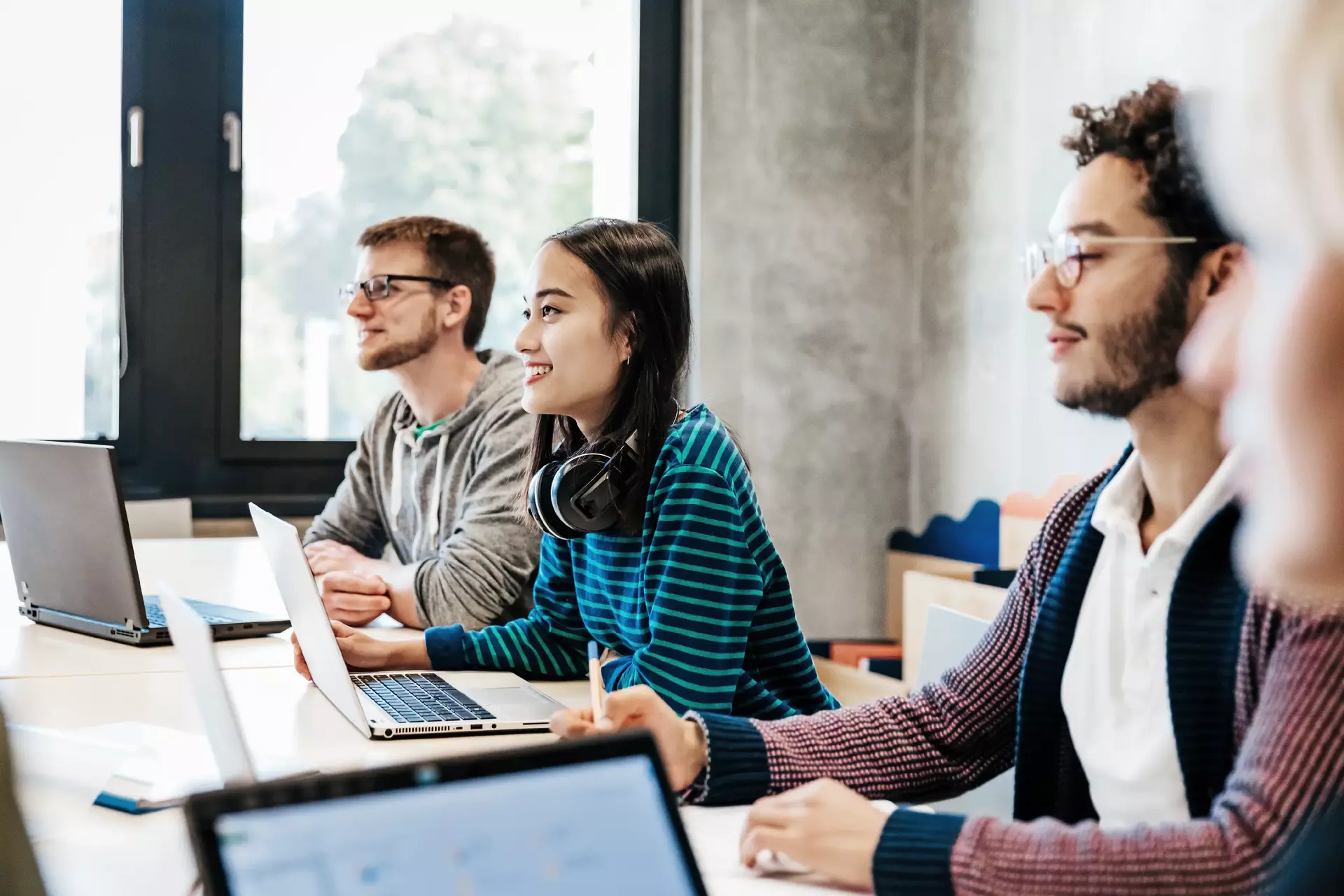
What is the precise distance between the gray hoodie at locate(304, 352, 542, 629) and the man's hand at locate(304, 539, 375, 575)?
0.13 meters

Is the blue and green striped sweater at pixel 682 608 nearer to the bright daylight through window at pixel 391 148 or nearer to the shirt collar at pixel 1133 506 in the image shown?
the shirt collar at pixel 1133 506

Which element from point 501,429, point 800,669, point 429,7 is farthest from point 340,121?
point 800,669

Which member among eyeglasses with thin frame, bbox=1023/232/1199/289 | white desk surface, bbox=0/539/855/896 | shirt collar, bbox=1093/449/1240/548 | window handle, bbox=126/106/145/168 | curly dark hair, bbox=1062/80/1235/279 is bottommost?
white desk surface, bbox=0/539/855/896

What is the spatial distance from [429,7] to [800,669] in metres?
2.65

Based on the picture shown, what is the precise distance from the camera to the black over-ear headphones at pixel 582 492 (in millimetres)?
1608

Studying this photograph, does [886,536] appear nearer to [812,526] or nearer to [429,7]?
[812,526]

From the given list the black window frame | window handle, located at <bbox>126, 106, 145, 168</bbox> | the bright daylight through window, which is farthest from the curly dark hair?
window handle, located at <bbox>126, 106, 145, 168</bbox>

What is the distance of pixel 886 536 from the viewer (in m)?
3.76

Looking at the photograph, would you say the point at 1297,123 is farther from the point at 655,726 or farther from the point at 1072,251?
the point at 655,726

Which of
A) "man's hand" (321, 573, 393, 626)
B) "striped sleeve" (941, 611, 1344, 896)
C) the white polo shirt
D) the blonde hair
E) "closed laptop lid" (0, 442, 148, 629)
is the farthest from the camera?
"man's hand" (321, 573, 393, 626)

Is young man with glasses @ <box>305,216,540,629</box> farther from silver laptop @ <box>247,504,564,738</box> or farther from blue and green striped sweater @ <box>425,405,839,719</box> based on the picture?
silver laptop @ <box>247,504,564,738</box>

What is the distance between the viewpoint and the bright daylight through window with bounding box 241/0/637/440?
353cm

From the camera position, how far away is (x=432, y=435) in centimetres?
248

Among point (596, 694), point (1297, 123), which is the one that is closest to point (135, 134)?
point (596, 694)
